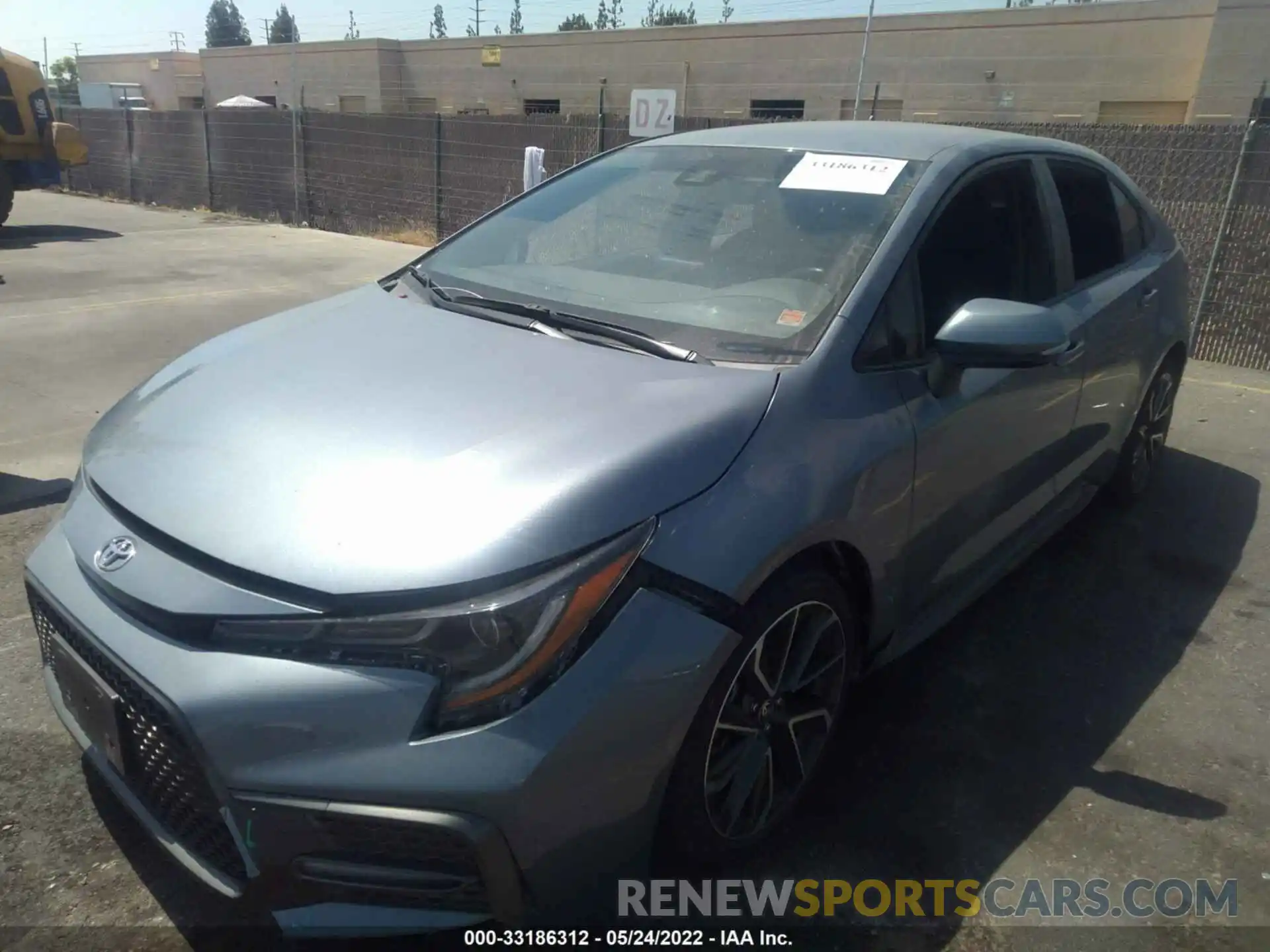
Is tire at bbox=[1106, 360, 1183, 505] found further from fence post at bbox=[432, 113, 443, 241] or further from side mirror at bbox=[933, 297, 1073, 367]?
fence post at bbox=[432, 113, 443, 241]

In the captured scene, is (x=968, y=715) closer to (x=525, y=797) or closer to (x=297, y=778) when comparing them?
(x=525, y=797)

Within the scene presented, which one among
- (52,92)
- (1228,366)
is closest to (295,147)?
(1228,366)

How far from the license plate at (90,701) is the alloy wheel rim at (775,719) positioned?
3.87 feet

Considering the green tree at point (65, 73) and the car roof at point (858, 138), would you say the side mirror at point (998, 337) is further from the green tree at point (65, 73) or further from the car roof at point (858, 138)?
the green tree at point (65, 73)

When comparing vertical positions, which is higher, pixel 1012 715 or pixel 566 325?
pixel 566 325

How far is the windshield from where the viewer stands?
256cm

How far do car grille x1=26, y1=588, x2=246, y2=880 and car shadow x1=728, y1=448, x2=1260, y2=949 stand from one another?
1170 millimetres

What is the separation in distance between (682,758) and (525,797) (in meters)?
0.39

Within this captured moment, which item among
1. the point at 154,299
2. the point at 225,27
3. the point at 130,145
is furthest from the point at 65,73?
the point at 154,299

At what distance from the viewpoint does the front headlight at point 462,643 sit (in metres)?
1.70

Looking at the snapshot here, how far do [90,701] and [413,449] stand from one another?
2.71 feet

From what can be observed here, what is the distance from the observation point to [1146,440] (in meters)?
4.67

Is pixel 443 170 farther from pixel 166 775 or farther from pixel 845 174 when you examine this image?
pixel 166 775

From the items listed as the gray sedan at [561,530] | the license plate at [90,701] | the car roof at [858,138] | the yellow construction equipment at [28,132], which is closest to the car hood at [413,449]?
the gray sedan at [561,530]
